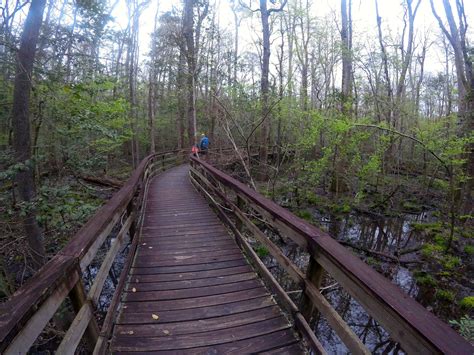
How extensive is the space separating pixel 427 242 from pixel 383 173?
15.6 feet

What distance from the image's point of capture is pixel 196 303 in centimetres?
307

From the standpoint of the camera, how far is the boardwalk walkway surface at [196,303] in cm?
246

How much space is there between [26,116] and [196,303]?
5.53 metres

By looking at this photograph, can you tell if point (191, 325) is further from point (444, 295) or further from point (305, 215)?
point (305, 215)

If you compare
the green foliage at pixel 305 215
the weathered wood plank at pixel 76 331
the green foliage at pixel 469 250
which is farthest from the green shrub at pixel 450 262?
the weathered wood plank at pixel 76 331

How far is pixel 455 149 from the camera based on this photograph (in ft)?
28.0

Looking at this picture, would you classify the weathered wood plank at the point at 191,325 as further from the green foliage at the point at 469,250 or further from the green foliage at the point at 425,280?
the green foliage at the point at 469,250

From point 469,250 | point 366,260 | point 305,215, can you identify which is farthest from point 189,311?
point 469,250

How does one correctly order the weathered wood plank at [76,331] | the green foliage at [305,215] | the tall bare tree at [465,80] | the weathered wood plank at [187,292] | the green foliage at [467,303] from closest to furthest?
1. the weathered wood plank at [76,331]
2. the weathered wood plank at [187,292]
3. the green foliage at [467,303]
4. the tall bare tree at [465,80]
5. the green foliage at [305,215]

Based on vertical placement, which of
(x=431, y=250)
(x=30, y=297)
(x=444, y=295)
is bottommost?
(x=444, y=295)

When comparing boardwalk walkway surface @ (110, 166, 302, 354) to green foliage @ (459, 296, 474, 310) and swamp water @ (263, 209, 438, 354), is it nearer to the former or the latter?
swamp water @ (263, 209, 438, 354)

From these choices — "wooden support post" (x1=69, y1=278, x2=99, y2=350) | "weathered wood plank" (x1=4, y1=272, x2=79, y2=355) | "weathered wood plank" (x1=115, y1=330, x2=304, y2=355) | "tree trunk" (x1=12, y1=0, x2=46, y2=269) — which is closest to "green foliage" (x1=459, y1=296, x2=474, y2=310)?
"weathered wood plank" (x1=115, y1=330, x2=304, y2=355)

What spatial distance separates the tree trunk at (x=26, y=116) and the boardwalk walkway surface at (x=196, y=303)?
2.73 m

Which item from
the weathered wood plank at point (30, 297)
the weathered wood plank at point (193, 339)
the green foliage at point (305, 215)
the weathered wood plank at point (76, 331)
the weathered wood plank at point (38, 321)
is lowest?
the green foliage at point (305, 215)
